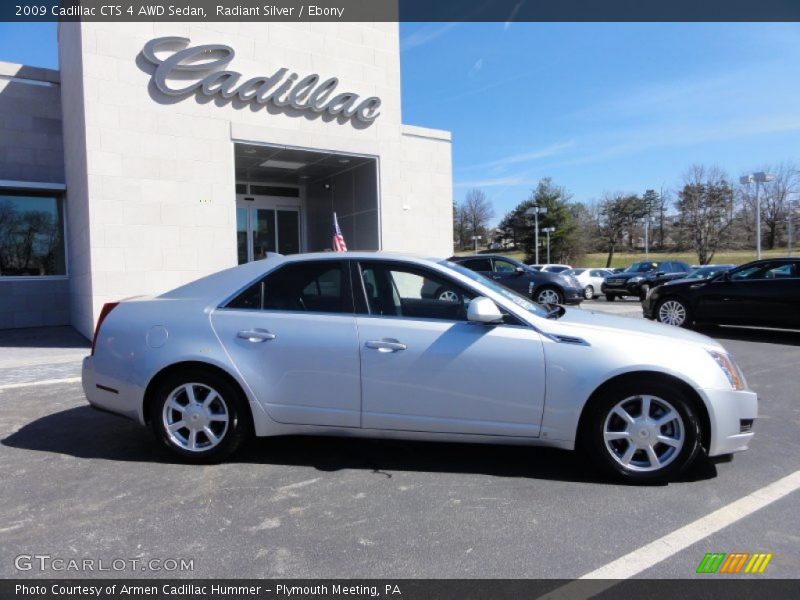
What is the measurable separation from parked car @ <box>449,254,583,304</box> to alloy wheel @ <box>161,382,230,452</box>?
11225 mm

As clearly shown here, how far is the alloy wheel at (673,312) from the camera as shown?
11.2 metres

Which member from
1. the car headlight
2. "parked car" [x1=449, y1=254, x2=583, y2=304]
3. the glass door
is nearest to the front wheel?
"parked car" [x1=449, y1=254, x2=583, y2=304]

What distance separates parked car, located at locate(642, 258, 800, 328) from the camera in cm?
968

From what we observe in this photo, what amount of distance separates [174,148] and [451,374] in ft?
29.1

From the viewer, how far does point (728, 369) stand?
3676 mm

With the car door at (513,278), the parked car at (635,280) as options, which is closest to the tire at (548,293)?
the car door at (513,278)

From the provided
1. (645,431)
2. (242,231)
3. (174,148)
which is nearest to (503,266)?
(242,231)

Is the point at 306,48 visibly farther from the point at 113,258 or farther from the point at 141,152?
the point at 113,258

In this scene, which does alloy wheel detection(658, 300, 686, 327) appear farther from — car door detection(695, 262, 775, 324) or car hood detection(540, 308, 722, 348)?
car hood detection(540, 308, 722, 348)

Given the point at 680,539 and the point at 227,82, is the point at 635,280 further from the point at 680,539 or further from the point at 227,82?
the point at 680,539

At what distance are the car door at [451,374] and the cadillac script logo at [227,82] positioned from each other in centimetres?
873

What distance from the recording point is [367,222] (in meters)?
14.2

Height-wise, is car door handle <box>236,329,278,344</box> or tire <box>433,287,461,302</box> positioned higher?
tire <box>433,287,461,302</box>
